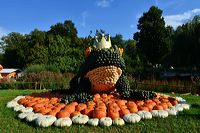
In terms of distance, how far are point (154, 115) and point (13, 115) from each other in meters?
3.70

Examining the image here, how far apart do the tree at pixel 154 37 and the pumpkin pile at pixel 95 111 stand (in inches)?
1422

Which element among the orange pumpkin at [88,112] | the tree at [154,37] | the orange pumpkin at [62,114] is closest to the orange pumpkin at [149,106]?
the orange pumpkin at [88,112]

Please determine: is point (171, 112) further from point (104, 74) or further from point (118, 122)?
point (104, 74)

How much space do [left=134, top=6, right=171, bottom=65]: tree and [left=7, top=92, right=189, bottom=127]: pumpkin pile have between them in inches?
1422

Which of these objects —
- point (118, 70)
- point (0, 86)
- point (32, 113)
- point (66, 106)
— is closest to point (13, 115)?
point (32, 113)

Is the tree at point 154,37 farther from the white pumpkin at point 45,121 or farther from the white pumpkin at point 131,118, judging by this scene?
the white pumpkin at point 45,121

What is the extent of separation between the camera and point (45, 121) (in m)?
7.76

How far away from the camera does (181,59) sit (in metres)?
32.1

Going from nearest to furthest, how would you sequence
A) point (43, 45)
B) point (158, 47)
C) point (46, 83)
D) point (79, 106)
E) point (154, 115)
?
1. point (154, 115)
2. point (79, 106)
3. point (46, 83)
4. point (158, 47)
5. point (43, 45)

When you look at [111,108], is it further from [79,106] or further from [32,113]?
[32,113]

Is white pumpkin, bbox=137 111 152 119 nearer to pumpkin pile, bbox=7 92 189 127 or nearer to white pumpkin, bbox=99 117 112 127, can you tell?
pumpkin pile, bbox=7 92 189 127

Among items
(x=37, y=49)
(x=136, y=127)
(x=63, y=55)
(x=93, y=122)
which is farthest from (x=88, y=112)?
(x=37, y=49)

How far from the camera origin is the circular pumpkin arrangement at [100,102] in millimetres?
8008

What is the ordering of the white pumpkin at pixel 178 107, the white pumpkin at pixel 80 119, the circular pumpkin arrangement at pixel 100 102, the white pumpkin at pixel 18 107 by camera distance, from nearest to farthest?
1. the white pumpkin at pixel 80 119
2. the circular pumpkin arrangement at pixel 100 102
3. the white pumpkin at pixel 178 107
4. the white pumpkin at pixel 18 107
